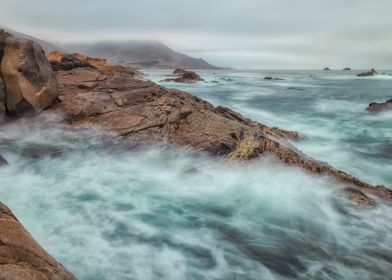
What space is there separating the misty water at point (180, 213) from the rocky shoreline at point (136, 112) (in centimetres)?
39

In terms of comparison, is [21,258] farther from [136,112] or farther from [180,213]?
[136,112]

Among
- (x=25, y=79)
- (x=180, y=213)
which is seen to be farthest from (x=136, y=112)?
(x=180, y=213)

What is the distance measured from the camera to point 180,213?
8.76 m

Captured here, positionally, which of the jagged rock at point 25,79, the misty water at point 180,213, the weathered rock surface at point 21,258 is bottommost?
the misty water at point 180,213

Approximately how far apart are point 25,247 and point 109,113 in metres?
8.84

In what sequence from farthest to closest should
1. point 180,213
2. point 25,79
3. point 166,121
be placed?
point 25,79 < point 166,121 < point 180,213

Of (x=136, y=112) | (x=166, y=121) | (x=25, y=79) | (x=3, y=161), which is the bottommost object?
(x=3, y=161)

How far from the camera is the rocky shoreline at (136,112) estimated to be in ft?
36.5

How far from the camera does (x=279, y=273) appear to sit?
255 inches

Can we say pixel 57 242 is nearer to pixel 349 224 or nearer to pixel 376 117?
pixel 349 224

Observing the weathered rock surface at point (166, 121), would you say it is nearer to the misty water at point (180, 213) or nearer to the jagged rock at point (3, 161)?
the misty water at point (180, 213)

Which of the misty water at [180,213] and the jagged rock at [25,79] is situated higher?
the jagged rock at [25,79]

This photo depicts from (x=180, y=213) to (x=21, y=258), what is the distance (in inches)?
189

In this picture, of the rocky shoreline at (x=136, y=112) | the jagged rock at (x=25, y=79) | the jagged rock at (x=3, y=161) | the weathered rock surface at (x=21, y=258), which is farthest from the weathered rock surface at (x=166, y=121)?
the weathered rock surface at (x=21, y=258)
